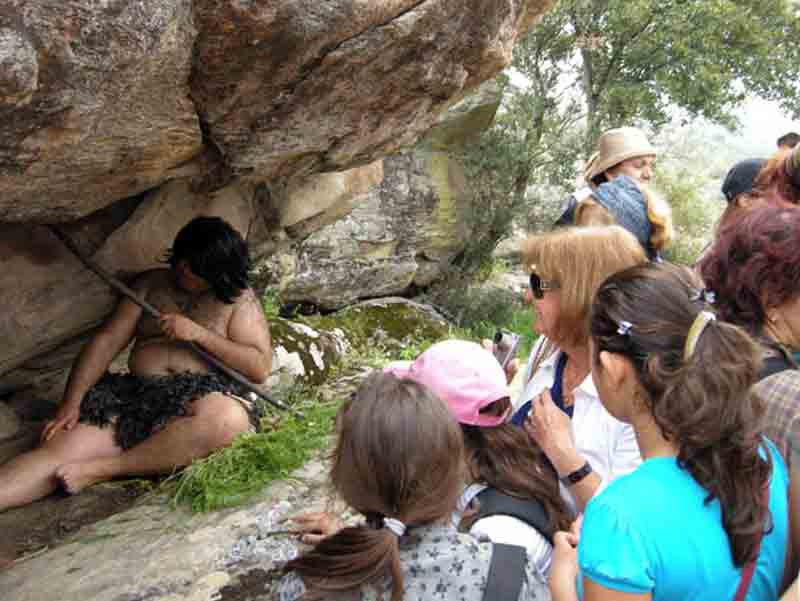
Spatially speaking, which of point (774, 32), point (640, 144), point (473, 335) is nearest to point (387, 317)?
point (473, 335)

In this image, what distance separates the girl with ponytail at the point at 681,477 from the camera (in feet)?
5.12

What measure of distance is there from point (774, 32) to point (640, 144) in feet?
36.6

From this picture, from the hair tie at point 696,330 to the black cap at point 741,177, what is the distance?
2.98 m

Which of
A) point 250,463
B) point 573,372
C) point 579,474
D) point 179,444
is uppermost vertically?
point 573,372

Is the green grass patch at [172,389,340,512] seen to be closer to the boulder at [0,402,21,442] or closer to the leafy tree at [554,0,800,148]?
the boulder at [0,402,21,442]

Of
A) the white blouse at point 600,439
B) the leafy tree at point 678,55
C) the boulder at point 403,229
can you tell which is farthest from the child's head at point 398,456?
the leafy tree at point 678,55

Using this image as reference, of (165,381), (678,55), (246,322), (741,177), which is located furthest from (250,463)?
(678,55)

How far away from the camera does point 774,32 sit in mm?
A: 13219

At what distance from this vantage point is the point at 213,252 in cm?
411

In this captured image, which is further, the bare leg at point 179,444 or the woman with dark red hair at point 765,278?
the bare leg at point 179,444

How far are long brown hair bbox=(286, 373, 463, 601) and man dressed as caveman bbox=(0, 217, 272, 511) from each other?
2542 mm

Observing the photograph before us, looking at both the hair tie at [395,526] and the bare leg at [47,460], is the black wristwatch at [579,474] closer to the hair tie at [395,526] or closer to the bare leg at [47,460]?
the hair tie at [395,526]

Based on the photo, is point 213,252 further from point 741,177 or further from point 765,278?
point 741,177

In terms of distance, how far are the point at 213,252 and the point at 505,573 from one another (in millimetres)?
2889
